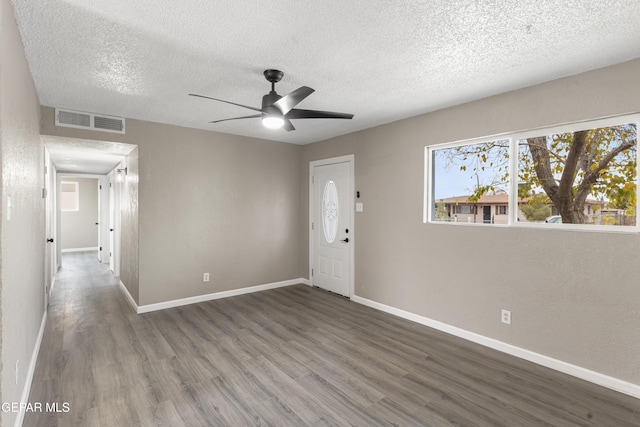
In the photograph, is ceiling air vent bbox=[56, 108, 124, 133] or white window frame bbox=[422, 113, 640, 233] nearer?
white window frame bbox=[422, 113, 640, 233]

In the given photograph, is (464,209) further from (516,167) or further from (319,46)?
(319,46)

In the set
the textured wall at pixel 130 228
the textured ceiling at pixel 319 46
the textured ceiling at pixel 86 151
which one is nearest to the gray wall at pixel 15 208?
the textured ceiling at pixel 319 46

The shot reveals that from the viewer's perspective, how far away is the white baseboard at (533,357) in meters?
2.46

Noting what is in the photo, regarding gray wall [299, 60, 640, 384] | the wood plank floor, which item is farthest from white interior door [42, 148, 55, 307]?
gray wall [299, 60, 640, 384]

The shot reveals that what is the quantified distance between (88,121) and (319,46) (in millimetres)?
3124

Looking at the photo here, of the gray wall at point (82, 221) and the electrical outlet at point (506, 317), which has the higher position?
the gray wall at point (82, 221)

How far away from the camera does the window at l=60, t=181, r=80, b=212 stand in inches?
369

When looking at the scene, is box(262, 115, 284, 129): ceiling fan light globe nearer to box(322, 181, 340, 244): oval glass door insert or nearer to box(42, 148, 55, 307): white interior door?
box(322, 181, 340, 244): oval glass door insert

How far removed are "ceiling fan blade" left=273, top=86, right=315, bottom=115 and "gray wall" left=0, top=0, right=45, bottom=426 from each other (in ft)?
4.95

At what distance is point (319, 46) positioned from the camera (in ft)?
7.41

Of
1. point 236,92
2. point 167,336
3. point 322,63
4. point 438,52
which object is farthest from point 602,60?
point 167,336

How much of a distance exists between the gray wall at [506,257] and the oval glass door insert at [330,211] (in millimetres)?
519

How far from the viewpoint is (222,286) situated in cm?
490

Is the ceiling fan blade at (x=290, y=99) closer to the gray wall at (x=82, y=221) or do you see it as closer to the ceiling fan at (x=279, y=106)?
the ceiling fan at (x=279, y=106)
